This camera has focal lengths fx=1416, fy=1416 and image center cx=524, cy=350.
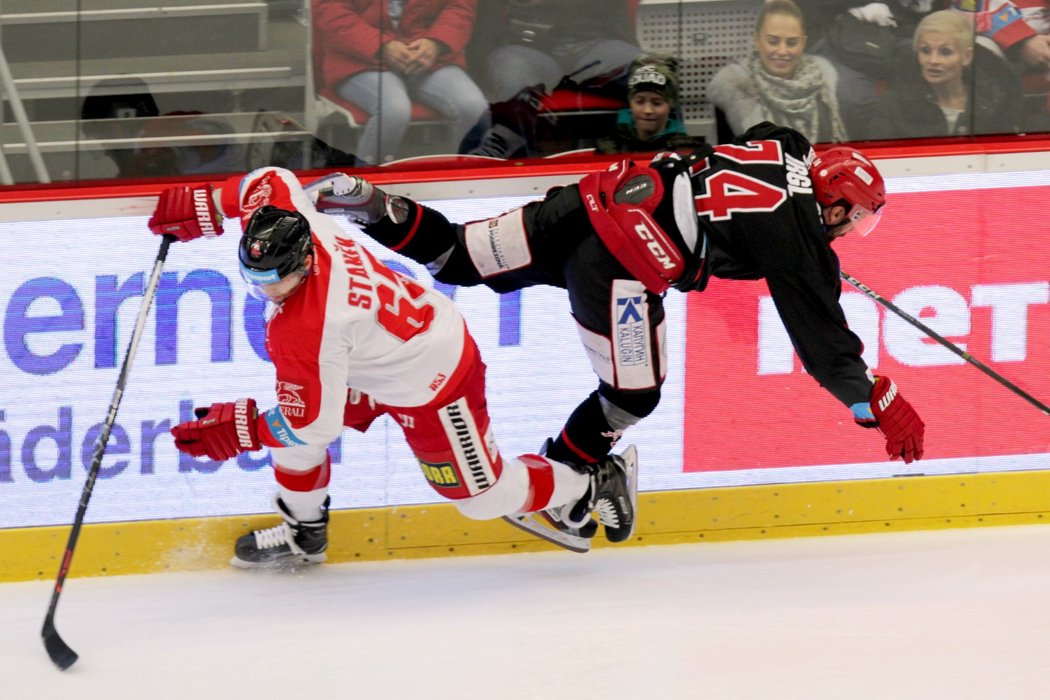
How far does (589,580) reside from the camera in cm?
393

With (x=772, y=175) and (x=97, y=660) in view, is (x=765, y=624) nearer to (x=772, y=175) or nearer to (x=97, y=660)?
(x=772, y=175)

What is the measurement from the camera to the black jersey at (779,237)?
3.54m

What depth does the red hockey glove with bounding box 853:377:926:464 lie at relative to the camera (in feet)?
11.6

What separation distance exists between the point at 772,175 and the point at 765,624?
113 centimetres

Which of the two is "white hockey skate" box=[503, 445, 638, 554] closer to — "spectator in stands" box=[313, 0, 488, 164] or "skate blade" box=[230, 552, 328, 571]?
"skate blade" box=[230, 552, 328, 571]

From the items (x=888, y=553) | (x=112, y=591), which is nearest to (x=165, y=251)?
(x=112, y=591)

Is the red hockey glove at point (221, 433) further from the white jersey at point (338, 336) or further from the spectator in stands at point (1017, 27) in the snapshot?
the spectator in stands at point (1017, 27)

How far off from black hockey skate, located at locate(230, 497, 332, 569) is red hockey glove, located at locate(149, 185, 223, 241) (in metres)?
0.77

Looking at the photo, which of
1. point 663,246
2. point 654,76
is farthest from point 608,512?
point 654,76

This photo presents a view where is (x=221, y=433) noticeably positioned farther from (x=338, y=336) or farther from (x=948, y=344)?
(x=948, y=344)

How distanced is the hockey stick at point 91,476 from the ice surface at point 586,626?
5cm

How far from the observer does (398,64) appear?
4.12 meters

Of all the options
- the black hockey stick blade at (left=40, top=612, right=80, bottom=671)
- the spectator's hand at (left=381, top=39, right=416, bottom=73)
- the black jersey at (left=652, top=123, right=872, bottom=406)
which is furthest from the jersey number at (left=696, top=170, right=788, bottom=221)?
the black hockey stick blade at (left=40, top=612, right=80, bottom=671)

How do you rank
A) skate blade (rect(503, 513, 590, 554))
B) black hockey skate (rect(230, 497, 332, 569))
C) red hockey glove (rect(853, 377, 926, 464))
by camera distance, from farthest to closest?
skate blade (rect(503, 513, 590, 554)) < black hockey skate (rect(230, 497, 332, 569)) < red hockey glove (rect(853, 377, 926, 464))
